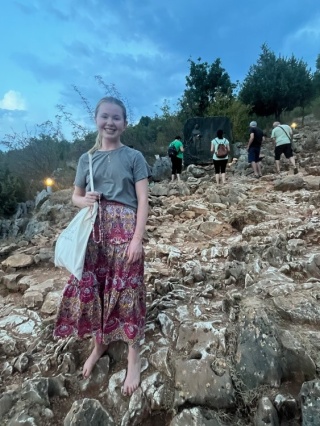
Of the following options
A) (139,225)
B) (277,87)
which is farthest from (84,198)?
(277,87)

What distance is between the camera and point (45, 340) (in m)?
2.24

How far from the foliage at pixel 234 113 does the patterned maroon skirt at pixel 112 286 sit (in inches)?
622

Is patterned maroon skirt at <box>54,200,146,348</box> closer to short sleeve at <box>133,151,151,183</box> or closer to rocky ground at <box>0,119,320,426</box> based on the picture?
short sleeve at <box>133,151,151,183</box>

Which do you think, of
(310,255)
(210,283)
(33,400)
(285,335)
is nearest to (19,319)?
(33,400)

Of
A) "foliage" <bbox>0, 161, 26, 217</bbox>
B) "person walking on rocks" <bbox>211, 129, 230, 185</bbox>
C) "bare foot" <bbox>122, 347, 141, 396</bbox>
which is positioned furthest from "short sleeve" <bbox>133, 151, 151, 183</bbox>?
"foliage" <bbox>0, 161, 26, 217</bbox>

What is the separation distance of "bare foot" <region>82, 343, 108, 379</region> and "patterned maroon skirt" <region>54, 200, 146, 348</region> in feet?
0.46

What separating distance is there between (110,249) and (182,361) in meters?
0.84

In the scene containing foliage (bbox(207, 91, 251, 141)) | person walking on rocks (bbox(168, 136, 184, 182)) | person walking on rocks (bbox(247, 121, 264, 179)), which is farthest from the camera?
foliage (bbox(207, 91, 251, 141))

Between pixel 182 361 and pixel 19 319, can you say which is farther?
pixel 19 319

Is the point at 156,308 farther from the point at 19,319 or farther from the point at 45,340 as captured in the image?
the point at 19,319

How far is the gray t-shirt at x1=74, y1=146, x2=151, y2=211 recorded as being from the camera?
1.66m

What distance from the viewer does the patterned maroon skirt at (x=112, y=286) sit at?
Answer: 1669 millimetres

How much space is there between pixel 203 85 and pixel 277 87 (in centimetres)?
513

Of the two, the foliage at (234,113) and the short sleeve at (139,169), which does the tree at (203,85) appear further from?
the short sleeve at (139,169)
